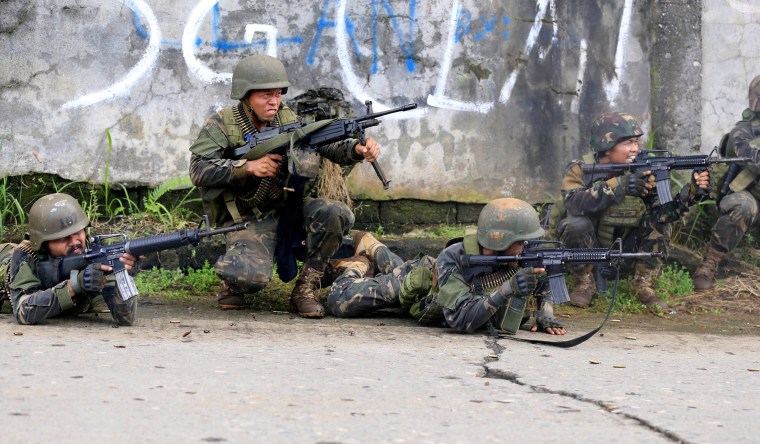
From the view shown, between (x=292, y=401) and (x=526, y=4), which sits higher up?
(x=526, y=4)

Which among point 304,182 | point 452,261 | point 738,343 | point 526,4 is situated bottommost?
point 738,343

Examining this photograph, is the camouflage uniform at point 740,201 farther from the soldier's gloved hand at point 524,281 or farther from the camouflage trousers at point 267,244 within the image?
the camouflage trousers at point 267,244

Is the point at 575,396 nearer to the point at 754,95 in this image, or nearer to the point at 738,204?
the point at 738,204

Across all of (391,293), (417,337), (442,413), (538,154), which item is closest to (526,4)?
(538,154)

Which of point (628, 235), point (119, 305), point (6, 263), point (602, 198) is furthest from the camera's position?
point (628, 235)

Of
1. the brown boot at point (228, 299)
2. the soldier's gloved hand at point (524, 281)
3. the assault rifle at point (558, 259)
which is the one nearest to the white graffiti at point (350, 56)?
the brown boot at point (228, 299)

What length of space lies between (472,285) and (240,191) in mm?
1651

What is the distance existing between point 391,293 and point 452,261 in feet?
2.02

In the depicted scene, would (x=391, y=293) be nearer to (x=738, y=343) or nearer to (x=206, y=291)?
(x=206, y=291)

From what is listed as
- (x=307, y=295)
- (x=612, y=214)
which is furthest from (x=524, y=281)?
(x=612, y=214)

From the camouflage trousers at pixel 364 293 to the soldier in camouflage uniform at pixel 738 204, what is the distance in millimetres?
2256

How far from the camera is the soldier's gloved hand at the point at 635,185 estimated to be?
6.63 meters

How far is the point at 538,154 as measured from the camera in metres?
7.71

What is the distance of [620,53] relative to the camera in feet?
25.3
